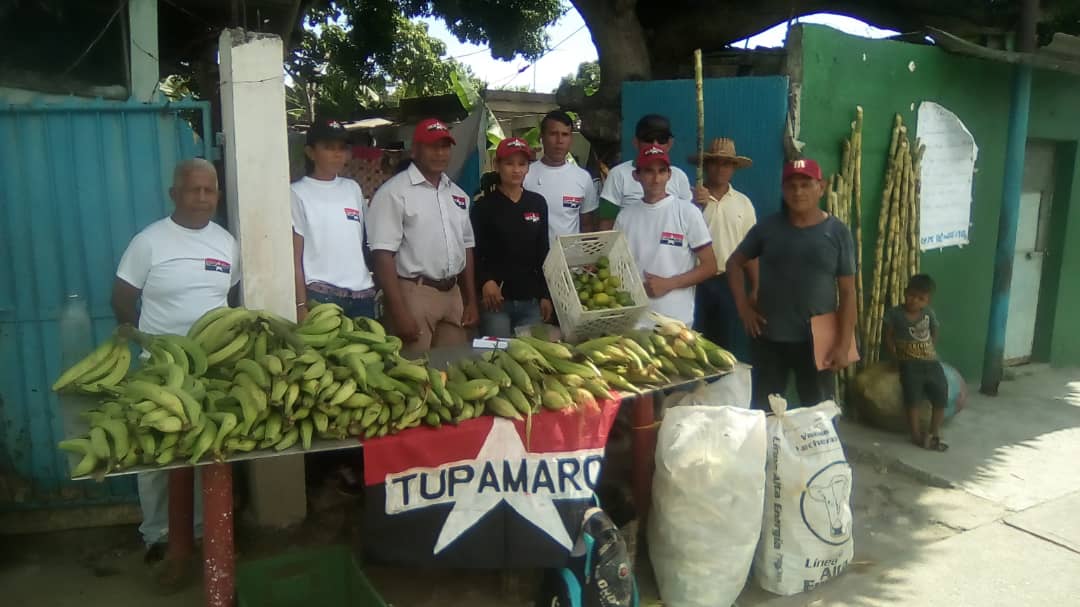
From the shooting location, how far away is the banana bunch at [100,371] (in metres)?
2.96

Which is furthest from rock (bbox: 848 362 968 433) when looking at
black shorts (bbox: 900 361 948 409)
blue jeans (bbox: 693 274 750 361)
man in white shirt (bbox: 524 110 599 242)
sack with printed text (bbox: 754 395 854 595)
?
man in white shirt (bbox: 524 110 599 242)

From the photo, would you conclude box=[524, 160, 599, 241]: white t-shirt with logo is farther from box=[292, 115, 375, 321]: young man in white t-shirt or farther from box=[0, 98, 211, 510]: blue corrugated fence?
box=[0, 98, 211, 510]: blue corrugated fence

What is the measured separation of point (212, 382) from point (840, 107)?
5020mm

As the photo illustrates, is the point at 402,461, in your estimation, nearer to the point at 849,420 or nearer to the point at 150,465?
the point at 150,465

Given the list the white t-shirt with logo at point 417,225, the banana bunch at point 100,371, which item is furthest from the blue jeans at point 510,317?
the banana bunch at point 100,371

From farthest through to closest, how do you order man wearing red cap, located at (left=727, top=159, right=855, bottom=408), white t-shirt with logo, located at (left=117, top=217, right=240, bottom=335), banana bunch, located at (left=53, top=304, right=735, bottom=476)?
man wearing red cap, located at (left=727, top=159, right=855, bottom=408) → white t-shirt with logo, located at (left=117, top=217, right=240, bottom=335) → banana bunch, located at (left=53, top=304, right=735, bottom=476)

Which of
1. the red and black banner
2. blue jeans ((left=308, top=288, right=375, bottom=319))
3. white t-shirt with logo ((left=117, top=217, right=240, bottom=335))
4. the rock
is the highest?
white t-shirt with logo ((left=117, top=217, right=240, bottom=335))

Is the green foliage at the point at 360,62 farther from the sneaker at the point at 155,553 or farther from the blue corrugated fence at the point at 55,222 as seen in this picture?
the sneaker at the point at 155,553

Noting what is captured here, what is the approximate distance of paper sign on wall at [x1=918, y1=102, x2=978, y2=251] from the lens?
21.6 feet

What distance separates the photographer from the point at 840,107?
19.8ft

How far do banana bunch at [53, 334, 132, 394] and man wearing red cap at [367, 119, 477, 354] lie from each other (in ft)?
4.53

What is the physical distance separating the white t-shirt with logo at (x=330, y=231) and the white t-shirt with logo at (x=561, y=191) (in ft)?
4.29

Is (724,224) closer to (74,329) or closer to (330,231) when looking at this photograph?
(330,231)

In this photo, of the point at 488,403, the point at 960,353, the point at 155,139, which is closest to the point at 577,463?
the point at 488,403
